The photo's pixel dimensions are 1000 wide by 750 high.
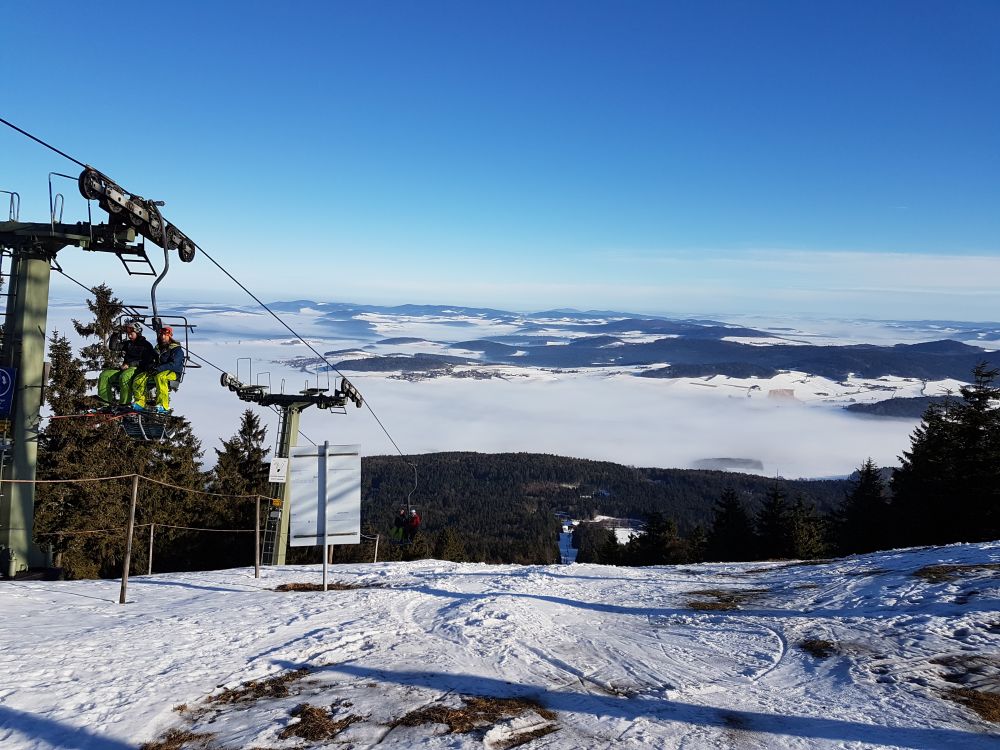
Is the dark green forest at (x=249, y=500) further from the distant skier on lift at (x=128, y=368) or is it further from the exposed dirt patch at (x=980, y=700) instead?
the exposed dirt patch at (x=980, y=700)

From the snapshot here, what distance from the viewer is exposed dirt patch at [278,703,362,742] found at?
4.86 metres

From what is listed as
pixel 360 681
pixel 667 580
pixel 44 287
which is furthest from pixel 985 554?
pixel 44 287

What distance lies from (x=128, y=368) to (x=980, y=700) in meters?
12.3

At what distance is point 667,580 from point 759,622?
383 cm

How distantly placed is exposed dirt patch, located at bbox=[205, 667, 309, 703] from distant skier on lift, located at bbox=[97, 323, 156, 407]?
21.4ft

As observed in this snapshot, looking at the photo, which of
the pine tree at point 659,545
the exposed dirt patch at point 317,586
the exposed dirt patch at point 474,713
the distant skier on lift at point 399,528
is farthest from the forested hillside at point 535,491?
the exposed dirt patch at point 474,713

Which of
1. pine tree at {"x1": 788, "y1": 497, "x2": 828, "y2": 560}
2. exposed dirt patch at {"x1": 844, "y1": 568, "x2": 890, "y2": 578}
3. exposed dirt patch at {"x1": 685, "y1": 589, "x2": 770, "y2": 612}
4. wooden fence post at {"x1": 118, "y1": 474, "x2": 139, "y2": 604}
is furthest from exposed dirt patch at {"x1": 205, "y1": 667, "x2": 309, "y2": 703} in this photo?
pine tree at {"x1": 788, "y1": 497, "x2": 828, "y2": 560}

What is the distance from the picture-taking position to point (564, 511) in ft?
420

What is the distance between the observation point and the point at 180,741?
4.78 meters

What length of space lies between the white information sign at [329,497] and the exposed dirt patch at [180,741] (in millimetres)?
5266

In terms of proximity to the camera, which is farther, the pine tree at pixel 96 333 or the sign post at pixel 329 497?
the pine tree at pixel 96 333

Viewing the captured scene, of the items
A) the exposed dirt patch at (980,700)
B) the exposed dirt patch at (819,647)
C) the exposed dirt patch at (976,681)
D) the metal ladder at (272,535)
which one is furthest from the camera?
the metal ladder at (272,535)

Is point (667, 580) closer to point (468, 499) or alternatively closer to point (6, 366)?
point (6, 366)

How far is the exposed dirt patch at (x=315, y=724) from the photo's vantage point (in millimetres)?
4855
